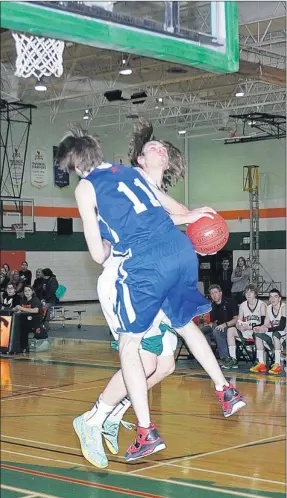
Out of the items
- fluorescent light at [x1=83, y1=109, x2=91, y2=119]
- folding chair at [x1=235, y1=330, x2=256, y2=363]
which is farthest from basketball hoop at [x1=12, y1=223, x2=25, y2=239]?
folding chair at [x1=235, y1=330, x2=256, y2=363]

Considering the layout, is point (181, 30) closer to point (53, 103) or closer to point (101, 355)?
point (101, 355)

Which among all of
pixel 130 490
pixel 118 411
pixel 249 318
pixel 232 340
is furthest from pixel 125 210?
pixel 232 340

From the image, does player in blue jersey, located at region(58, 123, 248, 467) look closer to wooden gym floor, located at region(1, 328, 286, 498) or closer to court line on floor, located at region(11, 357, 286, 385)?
wooden gym floor, located at region(1, 328, 286, 498)

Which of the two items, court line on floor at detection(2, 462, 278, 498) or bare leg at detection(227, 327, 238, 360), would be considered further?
bare leg at detection(227, 327, 238, 360)

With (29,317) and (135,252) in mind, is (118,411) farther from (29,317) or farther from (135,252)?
(29,317)

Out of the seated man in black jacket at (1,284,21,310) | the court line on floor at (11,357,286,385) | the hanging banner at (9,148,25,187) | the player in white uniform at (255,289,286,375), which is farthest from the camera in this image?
the hanging banner at (9,148,25,187)

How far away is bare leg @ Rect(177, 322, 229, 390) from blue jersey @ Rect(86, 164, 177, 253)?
503 mm


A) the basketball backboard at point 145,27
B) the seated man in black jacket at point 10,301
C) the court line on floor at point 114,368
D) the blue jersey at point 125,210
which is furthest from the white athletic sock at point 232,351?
the blue jersey at point 125,210

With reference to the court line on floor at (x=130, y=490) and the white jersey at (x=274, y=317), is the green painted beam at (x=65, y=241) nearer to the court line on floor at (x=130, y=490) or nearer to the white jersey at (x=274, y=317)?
the white jersey at (x=274, y=317)

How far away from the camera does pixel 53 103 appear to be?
71.8 feet

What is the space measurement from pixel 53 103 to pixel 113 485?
58.4 feet

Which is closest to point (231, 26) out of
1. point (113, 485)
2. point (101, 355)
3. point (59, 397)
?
point (113, 485)

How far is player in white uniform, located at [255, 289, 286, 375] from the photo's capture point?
9727mm

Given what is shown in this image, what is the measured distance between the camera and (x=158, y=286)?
156 inches
